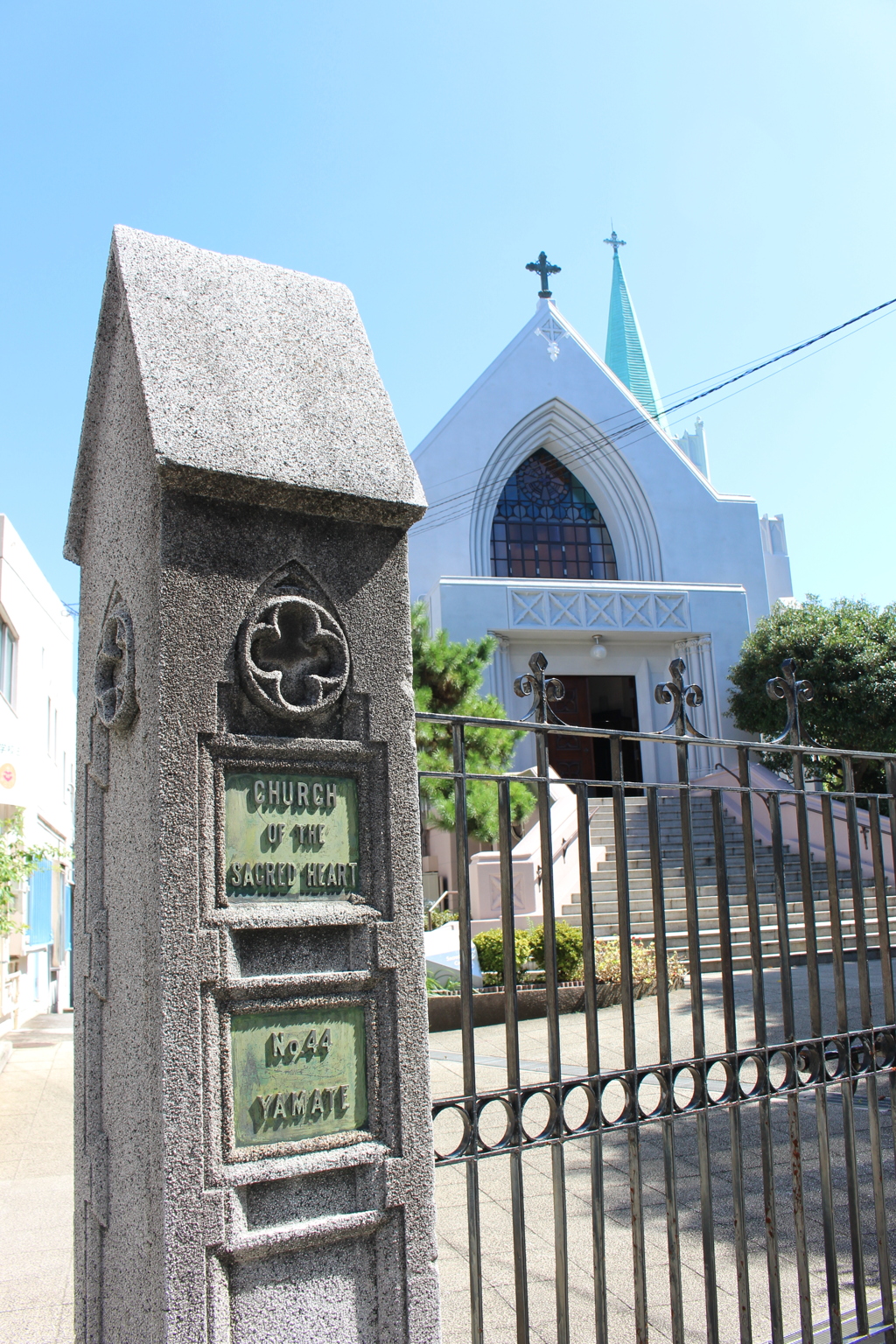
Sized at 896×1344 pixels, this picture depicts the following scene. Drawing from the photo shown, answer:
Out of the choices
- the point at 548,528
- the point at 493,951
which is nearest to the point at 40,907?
the point at 493,951

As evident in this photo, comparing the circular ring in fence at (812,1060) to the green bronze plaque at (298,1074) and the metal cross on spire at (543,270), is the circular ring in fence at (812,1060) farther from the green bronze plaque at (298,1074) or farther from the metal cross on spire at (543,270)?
the metal cross on spire at (543,270)

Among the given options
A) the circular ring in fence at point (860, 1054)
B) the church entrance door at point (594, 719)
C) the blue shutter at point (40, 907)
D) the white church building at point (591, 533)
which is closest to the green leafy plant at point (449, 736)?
the church entrance door at point (594, 719)

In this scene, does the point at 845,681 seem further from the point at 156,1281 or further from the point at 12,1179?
the point at 156,1281

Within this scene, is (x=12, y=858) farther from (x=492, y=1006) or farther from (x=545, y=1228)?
(x=545, y=1228)

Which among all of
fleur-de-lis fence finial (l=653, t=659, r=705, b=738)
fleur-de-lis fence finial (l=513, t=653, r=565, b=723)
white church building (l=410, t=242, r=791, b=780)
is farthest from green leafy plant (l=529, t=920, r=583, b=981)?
white church building (l=410, t=242, r=791, b=780)

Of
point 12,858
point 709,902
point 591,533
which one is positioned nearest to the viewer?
point 12,858

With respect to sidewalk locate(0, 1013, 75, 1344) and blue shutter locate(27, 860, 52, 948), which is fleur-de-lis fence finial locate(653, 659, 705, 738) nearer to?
sidewalk locate(0, 1013, 75, 1344)

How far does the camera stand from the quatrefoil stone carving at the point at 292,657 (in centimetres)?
209

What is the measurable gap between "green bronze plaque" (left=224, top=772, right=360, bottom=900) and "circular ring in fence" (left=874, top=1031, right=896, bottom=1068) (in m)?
2.37

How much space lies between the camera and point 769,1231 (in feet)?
9.59

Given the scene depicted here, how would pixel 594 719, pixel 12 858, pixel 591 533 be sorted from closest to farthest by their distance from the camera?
pixel 12 858
pixel 594 719
pixel 591 533

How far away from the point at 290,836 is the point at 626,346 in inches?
1256

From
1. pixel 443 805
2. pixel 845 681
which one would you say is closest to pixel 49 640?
pixel 443 805

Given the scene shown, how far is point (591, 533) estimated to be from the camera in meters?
23.4
